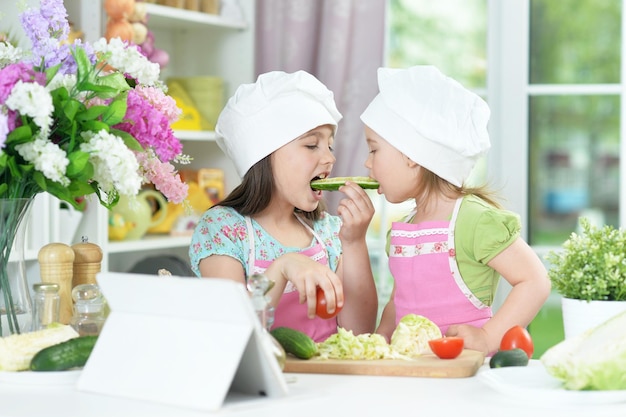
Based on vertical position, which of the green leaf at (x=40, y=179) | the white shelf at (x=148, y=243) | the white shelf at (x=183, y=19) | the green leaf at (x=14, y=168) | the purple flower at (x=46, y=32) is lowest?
the white shelf at (x=148, y=243)

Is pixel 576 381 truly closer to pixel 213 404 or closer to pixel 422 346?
pixel 422 346

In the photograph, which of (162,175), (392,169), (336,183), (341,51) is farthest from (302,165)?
(341,51)

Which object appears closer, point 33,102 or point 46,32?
point 33,102

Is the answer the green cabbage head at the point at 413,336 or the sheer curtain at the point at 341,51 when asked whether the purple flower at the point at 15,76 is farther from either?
the sheer curtain at the point at 341,51

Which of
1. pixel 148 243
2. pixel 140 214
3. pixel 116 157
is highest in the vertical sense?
pixel 116 157

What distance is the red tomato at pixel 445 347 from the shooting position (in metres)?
1.56

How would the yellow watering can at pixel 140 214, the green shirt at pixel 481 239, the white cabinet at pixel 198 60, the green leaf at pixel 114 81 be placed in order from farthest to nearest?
the white cabinet at pixel 198 60
the yellow watering can at pixel 140 214
the green shirt at pixel 481 239
the green leaf at pixel 114 81

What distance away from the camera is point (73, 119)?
1547 millimetres

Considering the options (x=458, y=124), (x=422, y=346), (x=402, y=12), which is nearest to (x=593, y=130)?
(x=402, y=12)

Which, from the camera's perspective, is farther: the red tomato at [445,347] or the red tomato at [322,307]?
the red tomato at [322,307]

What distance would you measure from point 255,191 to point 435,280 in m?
0.47

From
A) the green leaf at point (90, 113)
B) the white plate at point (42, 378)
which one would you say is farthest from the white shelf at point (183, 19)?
the white plate at point (42, 378)

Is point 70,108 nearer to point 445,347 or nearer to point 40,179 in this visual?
point 40,179

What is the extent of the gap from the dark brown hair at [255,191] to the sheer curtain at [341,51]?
1465 millimetres
